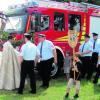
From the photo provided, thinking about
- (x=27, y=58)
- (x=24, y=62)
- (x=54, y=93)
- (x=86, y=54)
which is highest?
(x=27, y=58)

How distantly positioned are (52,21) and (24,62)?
3434mm

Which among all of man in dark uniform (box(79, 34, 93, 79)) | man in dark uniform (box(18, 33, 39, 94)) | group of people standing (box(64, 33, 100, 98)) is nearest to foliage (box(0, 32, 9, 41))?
group of people standing (box(64, 33, 100, 98))

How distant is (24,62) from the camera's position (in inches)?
471

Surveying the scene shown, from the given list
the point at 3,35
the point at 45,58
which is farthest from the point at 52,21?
the point at 45,58

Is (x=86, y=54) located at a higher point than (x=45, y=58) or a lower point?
lower

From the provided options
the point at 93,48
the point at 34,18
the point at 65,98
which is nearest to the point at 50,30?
the point at 34,18

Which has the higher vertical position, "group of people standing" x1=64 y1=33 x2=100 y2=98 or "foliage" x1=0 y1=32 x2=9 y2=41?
"foliage" x1=0 y1=32 x2=9 y2=41

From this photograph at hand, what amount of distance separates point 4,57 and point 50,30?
3114mm

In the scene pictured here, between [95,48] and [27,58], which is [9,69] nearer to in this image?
[27,58]

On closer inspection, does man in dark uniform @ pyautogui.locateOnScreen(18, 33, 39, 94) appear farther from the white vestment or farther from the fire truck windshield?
the fire truck windshield

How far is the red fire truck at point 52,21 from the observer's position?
47.2 ft

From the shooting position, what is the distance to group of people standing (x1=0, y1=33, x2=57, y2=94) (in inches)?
468

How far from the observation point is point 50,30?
49.0 feet

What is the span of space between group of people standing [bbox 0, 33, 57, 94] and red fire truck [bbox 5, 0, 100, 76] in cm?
141
